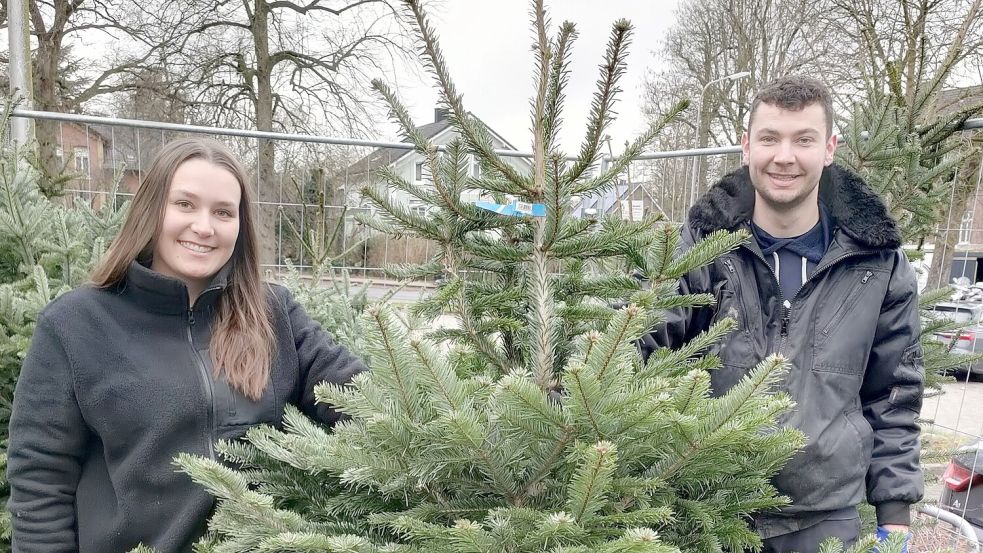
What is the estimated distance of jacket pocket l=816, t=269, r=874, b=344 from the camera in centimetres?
207

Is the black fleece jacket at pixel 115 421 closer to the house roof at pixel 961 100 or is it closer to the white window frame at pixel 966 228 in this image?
the house roof at pixel 961 100

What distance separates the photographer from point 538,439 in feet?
3.57

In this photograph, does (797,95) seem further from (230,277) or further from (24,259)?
(24,259)

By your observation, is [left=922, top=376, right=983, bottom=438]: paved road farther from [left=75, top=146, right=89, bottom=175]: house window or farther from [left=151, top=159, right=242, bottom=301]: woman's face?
[left=75, top=146, right=89, bottom=175]: house window

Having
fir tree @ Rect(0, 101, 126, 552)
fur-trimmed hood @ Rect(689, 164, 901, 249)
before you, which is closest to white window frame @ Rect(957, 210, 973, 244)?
fur-trimmed hood @ Rect(689, 164, 901, 249)

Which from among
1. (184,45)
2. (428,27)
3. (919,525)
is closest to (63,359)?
(428,27)

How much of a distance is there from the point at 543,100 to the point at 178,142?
3.97 feet

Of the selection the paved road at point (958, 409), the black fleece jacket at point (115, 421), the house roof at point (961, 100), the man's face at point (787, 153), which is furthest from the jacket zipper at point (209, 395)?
the paved road at point (958, 409)

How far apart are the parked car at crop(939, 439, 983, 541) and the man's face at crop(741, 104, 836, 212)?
117 inches

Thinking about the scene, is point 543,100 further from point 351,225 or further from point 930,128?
point 351,225

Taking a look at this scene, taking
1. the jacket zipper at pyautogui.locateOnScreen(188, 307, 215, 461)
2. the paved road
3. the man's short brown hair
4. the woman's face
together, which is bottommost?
the paved road

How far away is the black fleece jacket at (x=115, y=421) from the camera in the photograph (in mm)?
1631

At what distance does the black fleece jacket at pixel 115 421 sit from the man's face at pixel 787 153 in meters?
1.83

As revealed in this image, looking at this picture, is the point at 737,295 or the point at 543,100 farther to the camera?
the point at 737,295
